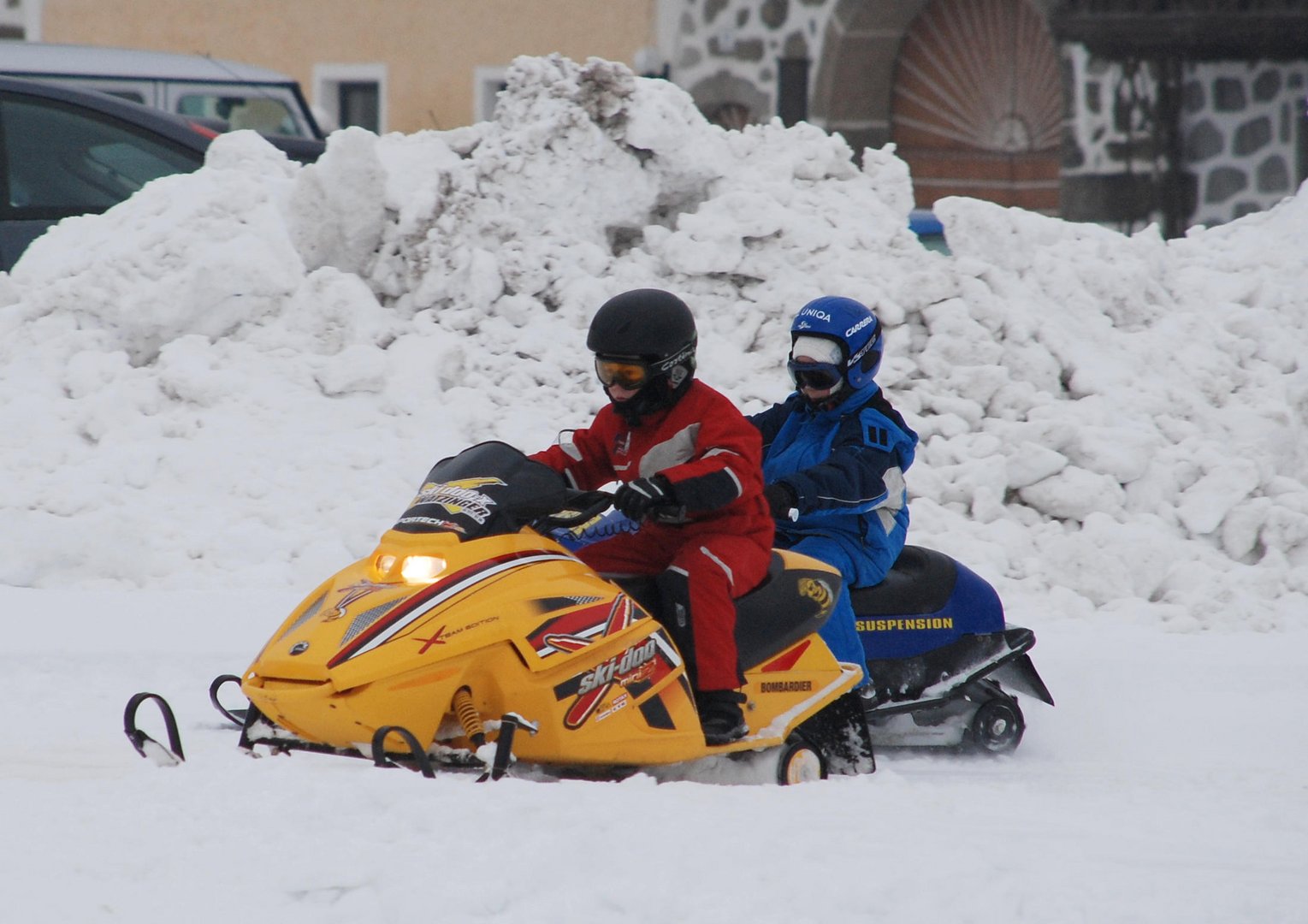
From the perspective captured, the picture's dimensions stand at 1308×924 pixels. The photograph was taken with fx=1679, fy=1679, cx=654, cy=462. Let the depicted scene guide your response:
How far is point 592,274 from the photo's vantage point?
8.48 metres

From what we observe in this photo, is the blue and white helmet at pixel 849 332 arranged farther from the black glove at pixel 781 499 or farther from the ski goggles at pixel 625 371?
the ski goggles at pixel 625 371

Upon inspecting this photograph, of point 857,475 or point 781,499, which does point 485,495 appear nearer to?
point 781,499

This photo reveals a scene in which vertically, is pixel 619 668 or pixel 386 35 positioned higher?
pixel 386 35

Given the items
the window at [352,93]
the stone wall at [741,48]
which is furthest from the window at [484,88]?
the stone wall at [741,48]

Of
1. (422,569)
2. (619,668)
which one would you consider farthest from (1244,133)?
(422,569)

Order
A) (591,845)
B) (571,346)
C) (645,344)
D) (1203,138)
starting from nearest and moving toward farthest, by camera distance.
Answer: (591,845) < (645,344) < (571,346) < (1203,138)

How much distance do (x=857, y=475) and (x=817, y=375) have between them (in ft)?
1.19

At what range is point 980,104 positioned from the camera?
18.8m

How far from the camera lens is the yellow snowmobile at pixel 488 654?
3.85 m

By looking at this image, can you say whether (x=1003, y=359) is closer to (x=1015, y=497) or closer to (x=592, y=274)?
(x=1015, y=497)

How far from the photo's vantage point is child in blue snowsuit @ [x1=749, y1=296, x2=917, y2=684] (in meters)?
5.02

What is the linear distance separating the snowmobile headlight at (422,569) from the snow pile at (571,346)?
2.56m

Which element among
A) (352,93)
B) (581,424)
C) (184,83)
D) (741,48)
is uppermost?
(741,48)

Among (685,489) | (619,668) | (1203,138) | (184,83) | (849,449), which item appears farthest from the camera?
(1203,138)
